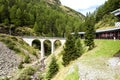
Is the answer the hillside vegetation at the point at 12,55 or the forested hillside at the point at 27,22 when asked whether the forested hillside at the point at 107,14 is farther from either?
the hillside vegetation at the point at 12,55

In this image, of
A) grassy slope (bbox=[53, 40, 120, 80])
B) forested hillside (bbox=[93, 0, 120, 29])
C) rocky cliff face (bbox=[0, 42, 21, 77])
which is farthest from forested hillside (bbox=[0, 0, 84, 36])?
grassy slope (bbox=[53, 40, 120, 80])

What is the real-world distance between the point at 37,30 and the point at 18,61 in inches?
1980

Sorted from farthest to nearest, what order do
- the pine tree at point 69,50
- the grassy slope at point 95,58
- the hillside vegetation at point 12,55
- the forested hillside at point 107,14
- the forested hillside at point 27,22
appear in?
the forested hillside at point 27,22 → the forested hillside at point 107,14 → the hillside vegetation at point 12,55 → the pine tree at point 69,50 → the grassy slope at point 95,58

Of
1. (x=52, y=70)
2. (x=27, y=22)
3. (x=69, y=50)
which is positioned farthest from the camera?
(x=27, y=22)

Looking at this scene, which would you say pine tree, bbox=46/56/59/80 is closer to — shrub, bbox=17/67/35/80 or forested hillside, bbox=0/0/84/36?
shrub, bbox=17/67/35/80

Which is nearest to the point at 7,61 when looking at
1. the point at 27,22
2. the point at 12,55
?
the point at 12,55

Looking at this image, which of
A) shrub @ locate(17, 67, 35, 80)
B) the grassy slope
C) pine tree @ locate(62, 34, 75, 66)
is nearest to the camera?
the grassy slope

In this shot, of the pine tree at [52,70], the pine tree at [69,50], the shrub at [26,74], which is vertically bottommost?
the shrub at [26,74]

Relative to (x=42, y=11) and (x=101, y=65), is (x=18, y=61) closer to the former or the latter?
(x=101, y=65)

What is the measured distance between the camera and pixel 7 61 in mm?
79938

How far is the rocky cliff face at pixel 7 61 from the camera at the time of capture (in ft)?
242

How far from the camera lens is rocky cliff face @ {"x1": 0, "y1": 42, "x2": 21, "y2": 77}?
7388 cm

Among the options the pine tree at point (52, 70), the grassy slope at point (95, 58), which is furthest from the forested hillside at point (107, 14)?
the pine tree at point (52, 70)

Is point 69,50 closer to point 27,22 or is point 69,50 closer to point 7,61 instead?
point 7,61
